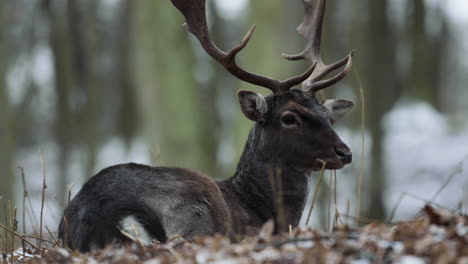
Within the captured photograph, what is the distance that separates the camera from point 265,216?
5.76 meters

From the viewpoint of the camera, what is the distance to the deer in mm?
4344

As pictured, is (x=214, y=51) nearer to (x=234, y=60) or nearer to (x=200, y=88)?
(x=234, y=60)

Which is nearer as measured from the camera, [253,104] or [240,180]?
[253,104]

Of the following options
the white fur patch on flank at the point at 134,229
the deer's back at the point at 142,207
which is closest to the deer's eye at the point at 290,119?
the deer's back at the point at 142,207

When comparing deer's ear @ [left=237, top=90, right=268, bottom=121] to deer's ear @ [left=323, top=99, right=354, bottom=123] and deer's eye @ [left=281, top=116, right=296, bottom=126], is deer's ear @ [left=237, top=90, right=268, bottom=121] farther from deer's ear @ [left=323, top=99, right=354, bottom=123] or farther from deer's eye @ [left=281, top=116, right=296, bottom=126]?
deer's ear @ [left=323, top=99, right=354, bottom=123]

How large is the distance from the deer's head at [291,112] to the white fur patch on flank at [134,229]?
160cm

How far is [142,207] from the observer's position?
440 centimetres

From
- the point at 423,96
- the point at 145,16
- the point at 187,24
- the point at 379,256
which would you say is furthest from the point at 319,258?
the point at 423,96

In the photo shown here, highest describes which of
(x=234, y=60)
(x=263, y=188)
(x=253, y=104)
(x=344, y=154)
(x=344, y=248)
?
(x=234, y=60)

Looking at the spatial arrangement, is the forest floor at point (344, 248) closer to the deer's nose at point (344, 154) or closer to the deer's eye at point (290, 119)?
→ the deer's nose at point (344, 154)

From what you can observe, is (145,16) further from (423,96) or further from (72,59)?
(423,96)

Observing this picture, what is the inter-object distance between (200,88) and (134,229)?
28.0ft

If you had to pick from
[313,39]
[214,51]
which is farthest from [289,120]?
[313,39]

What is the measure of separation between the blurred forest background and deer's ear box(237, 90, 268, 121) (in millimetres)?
790
